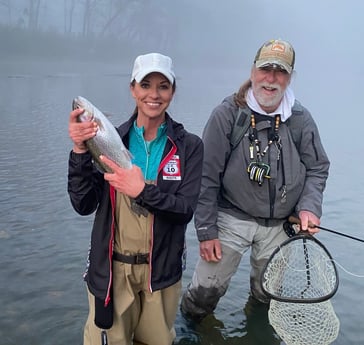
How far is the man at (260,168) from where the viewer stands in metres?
4.73

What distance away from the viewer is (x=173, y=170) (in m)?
3.67

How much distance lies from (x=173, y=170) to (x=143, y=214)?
1.30 feet

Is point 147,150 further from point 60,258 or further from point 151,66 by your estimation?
point 60,258

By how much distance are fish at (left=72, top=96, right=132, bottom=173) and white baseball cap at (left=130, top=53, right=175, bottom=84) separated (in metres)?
0.47

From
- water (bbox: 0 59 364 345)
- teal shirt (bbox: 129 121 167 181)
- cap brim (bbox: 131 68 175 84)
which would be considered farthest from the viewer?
water (bbox: 0 59 364 345)

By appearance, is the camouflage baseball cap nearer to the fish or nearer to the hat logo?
the hat logo

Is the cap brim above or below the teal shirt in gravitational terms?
above

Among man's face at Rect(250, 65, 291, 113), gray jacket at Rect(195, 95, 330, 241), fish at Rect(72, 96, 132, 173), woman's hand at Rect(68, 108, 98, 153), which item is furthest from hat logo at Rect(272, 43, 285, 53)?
woman's hand at Rect(68, 108, 98, 153)

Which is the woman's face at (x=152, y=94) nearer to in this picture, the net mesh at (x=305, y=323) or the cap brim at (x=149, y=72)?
the cap brim at (x=149, y=72)

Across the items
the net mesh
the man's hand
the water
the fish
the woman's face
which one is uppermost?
the woman's face

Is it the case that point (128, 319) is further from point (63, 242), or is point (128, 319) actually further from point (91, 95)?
point (91, 95)

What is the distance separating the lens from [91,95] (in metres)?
30.3

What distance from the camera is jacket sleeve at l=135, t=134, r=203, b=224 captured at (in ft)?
10.9

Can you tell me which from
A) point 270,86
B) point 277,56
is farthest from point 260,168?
point 277,56
